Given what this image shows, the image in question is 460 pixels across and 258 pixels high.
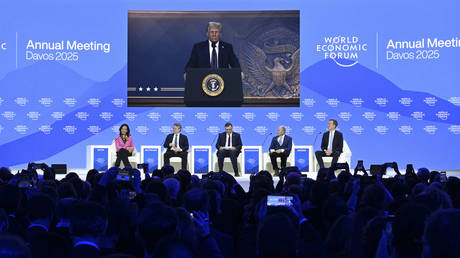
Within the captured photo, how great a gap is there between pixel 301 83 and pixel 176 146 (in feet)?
10.8

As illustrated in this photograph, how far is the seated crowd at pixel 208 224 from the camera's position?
215 cm

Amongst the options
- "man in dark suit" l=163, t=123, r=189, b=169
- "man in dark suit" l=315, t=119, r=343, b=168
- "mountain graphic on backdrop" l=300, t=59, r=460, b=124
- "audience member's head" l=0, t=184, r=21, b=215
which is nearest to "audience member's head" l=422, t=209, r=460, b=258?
"audience member's head" l=0, t=184, r=21, b=215

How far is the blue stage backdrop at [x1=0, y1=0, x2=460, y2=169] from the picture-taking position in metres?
13.3

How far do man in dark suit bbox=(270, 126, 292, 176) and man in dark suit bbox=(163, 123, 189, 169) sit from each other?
1.77 metres

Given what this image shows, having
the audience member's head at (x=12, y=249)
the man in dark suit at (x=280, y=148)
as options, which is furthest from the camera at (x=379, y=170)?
the audience member's head at (x=12, y=249)

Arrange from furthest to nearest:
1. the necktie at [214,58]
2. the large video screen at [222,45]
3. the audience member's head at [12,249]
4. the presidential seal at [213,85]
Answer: the large video screen at [222,45] < the necktie at [214,58] < the presidential seal at [213,85] < the audience member's head at [12,249]

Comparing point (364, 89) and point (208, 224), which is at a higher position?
point (364, 89)

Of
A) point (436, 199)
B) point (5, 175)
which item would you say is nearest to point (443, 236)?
point (436, 199)

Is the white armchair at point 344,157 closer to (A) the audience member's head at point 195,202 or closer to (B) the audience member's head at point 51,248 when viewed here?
(A) the audience member's head at point 195,202

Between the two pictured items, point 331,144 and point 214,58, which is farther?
point 214,58

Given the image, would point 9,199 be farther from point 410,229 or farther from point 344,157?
point 344,157

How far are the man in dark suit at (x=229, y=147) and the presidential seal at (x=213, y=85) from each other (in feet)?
2.90

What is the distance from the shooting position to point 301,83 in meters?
13.5

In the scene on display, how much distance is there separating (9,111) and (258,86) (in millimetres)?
5694
